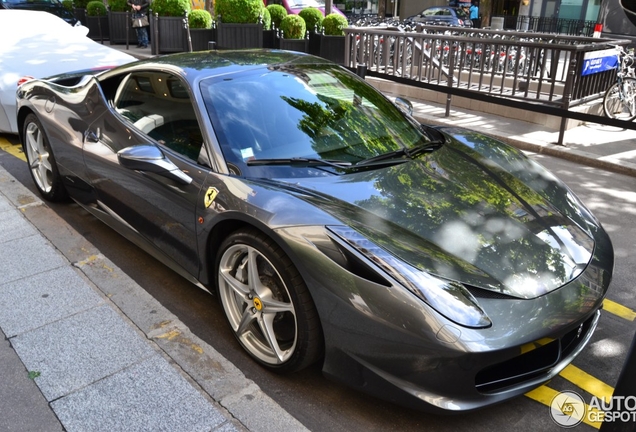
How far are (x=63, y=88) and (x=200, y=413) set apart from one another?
10.7 feet

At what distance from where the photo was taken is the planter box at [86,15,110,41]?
739 inches

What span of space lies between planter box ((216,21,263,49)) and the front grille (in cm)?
1251

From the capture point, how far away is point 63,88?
182 inches

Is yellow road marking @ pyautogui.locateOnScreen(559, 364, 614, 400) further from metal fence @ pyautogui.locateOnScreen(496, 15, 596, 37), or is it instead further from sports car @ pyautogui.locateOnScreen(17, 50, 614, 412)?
metal fence @ pyautogui.locateOnScreen(496, 15, 596, 37)

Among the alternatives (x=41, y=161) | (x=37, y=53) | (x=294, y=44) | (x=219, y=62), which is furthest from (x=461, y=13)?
(x=219, y=62)

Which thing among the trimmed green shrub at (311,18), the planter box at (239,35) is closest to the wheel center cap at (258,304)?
the planter box at (239,35)

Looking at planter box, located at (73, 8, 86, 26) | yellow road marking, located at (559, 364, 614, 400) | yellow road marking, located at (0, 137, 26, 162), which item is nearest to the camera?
yellow road marking, located at (559, 364, 614, 400)

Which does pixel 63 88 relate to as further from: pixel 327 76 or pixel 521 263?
pixel 521 263

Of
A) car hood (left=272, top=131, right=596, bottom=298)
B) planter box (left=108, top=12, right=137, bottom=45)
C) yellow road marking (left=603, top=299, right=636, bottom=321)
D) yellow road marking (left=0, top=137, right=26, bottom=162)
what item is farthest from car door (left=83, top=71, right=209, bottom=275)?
planter box (left=108, top=12, right=137, bottom=45)

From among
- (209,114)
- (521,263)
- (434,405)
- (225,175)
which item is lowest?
(434,405)

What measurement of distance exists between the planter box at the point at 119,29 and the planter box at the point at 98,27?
845mm

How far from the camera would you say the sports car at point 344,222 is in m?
2.31

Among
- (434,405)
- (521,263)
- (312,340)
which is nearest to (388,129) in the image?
(521,263)

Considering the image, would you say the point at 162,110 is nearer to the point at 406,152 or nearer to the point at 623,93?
the point at 406,152
